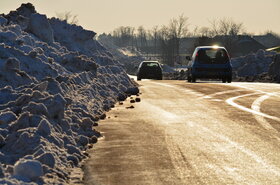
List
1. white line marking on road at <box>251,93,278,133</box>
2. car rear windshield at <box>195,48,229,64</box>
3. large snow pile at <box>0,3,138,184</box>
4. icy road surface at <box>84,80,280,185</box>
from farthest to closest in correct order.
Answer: car rear windshield at <box>195,48,229,64</box>
white line marking on road at <box>251,93,278,133</box>
icy road surface at <box>84,80,280,185</box>
large snow pile at <box>0,3,138,184</box>

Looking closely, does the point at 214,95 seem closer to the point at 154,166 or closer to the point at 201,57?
the point at 201,57

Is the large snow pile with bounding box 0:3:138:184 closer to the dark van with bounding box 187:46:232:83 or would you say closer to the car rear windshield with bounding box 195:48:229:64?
the dark van with bounding box 187:46:232:83

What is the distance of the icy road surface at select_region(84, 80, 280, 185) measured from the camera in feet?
23.6

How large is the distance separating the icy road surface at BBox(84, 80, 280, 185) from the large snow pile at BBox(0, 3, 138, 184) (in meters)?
0.42

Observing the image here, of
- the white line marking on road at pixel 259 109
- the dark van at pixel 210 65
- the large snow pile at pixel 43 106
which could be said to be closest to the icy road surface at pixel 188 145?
the white line marking on road at pixel 259 109

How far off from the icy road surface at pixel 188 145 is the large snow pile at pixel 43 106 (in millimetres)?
422

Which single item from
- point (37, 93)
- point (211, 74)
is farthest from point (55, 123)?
point (211, 74)

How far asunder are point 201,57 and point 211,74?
0.92 metres

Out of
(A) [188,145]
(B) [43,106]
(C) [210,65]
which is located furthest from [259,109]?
(C) [210,65]

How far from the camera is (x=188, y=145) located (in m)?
9.34

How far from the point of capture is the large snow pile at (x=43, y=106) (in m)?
7.07

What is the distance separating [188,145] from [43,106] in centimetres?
224

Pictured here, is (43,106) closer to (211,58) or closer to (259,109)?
(259,109)

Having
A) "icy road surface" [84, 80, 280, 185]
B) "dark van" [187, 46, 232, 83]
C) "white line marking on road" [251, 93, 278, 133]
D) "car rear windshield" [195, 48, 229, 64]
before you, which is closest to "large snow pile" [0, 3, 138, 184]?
"icy road surface" [84, 80, 280, 185]
